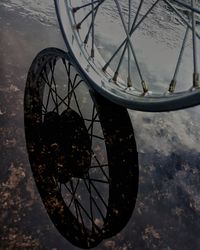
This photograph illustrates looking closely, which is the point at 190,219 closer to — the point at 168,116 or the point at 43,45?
the point at 168,116

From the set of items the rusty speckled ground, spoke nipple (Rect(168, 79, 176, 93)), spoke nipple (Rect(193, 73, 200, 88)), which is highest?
spoke nipple (Rect(193, 73, 200, 88))

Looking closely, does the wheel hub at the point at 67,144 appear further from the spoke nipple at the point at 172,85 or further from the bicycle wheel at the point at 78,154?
the spoke nipple at the point at 172,85

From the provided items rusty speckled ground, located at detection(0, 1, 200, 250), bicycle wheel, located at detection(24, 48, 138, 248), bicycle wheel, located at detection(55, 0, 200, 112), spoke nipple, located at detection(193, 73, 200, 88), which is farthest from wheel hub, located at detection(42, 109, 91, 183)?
spoke nipple, located at detection(193, 73, 200, 88)

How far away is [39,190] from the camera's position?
2619 mm

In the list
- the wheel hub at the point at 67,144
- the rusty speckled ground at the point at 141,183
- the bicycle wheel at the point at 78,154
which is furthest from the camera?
the wheel hub at the point at 67,144

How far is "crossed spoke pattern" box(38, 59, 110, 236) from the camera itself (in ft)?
8.55

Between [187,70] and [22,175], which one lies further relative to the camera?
[187,70]

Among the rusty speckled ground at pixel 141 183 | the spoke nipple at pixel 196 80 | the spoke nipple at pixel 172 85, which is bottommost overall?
the rusty speckled ground at pixel 141 183

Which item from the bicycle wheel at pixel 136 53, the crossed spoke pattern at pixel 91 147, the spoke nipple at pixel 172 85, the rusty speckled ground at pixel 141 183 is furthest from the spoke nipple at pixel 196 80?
the crossed spoke pattern at pixel 91 147

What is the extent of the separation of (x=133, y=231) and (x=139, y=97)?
1442mm

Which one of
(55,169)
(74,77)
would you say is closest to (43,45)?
(74,77)

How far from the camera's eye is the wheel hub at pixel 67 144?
9.46ft

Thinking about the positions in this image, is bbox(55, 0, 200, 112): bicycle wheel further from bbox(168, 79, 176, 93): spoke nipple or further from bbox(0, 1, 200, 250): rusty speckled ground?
bbox(0, 1, 200, 250): rusty speckled ground

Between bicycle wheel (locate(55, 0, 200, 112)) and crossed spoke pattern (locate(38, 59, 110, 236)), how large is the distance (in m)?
0.32
